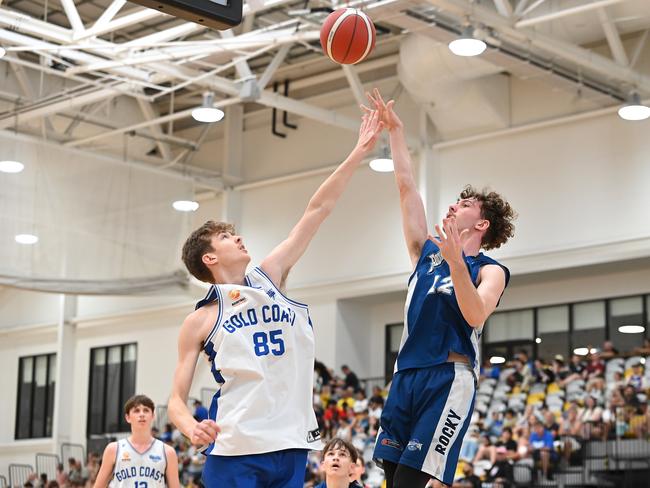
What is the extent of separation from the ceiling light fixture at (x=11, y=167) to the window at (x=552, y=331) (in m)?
10.9

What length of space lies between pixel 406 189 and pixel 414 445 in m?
1.44

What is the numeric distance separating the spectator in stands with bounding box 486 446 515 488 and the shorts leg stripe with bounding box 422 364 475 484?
37.6ft

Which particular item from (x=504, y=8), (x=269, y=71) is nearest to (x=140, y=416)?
(x=504, y=8)

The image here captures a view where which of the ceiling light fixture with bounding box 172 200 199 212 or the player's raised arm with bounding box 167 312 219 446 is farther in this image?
the ceiling light fixture with bounding box 172 200 199 212

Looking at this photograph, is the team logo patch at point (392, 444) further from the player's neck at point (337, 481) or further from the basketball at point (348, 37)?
the basketball at point (348, 37)

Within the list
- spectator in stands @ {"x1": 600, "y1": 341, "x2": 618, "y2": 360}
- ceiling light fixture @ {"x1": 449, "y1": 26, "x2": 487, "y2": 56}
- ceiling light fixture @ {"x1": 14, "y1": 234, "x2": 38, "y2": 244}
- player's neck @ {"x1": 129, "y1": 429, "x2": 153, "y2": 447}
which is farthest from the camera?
ceiling light fixture @ {"x1": 14, "y1": 234, "x2": 38, "y2": 244}

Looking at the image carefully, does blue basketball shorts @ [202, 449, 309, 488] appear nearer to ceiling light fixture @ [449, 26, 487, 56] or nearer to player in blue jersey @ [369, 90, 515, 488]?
player in blue jersey @ [369, 90, 515, 488]

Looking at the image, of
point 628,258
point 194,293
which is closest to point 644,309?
point 628,258

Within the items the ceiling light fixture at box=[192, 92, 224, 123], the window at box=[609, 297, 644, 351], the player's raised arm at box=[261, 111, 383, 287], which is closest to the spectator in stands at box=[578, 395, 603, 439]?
the window at box=[609, 297, 644, 351]

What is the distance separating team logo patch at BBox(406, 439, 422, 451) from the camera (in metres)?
5.54

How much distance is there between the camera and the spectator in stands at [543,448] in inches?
672

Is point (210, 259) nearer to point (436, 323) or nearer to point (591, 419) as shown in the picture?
point (436, 323)

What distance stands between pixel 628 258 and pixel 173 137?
11801mm

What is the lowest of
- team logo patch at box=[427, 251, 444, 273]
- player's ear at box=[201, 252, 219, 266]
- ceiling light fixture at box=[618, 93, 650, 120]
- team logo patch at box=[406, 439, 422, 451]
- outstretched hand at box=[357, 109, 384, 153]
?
team logo patch at box=[406, 439, 422, 451]
